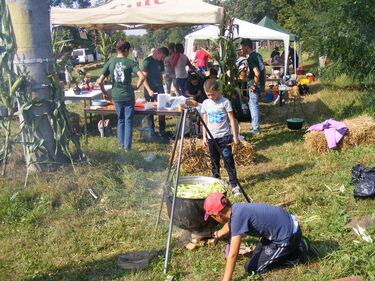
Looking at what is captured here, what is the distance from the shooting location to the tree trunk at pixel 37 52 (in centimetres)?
587

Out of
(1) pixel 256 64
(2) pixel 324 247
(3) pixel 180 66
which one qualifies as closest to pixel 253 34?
(3) pixel 180 66

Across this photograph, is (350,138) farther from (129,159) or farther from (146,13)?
(146,13)

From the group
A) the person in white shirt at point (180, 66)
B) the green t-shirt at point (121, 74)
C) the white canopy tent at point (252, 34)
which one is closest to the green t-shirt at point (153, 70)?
the person in white shirt at point (180, 66)

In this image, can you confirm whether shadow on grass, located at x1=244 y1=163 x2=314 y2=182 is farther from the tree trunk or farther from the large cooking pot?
the tree trunk

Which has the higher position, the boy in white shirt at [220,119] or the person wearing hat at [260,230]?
the boy in white shirt at [220,119]

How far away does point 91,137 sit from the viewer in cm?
924

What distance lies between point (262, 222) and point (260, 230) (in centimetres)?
8

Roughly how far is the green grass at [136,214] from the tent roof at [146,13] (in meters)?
2.83

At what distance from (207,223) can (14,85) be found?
3615mm

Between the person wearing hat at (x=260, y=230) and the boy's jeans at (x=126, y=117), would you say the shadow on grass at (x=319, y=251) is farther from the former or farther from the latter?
the boy's jeans at (x=126, y=117)

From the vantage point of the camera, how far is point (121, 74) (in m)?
7.36

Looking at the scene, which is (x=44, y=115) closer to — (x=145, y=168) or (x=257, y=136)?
(x=145, y=168)

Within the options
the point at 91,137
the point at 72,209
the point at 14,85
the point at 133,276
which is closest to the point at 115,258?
the point at 133,276

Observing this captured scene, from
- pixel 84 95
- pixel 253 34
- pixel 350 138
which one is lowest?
pixel 350 138
